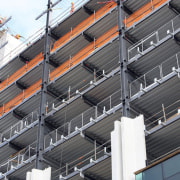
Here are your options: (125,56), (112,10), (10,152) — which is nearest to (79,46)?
(112,10)

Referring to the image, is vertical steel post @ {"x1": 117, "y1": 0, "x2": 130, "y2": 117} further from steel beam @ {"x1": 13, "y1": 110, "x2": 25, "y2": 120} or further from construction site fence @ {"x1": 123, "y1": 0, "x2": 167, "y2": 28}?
steel beam @ {"x1": 13, "y1": 110, "x2": 25, "y2": 120}

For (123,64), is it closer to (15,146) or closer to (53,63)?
(53,63)

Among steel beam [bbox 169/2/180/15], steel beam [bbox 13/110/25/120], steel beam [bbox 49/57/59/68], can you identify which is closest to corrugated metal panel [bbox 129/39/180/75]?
steel beam [bbox 169/2/180/15]

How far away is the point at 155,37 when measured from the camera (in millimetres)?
31703

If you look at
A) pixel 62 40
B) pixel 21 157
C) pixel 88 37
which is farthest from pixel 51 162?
pixel 62 40

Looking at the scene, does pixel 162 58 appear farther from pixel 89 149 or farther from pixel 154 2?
pixel 89 149

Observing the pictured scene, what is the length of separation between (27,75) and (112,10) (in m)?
8.61

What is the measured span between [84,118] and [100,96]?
80.0 inches

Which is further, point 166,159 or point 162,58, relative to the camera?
point 162,58

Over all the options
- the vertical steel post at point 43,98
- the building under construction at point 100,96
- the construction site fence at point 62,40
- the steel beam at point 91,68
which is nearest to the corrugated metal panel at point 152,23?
the building under construction at point 100,96

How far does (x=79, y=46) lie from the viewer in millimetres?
35719

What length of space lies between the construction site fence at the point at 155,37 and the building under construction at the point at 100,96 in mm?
62

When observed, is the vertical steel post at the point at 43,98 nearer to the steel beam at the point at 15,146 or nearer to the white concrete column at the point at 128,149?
the steel beam at the point at 15,146

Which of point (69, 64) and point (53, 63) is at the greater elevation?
point (53, 63)
